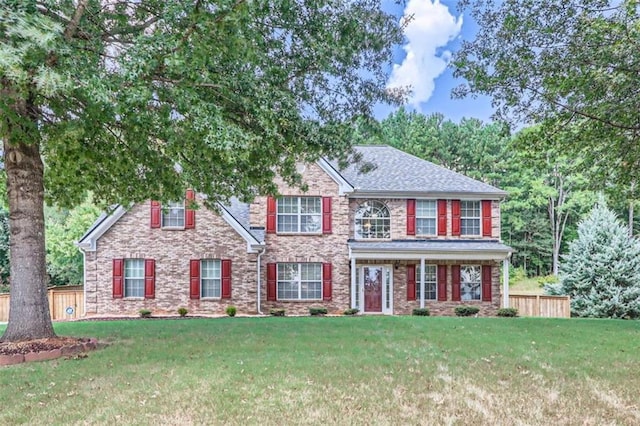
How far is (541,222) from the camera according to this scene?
37.8 m

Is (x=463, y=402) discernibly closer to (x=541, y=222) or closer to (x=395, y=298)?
(x=395, y=298)

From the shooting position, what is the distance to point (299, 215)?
63.5 feet

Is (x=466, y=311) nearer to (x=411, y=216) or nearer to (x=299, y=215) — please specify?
(x=411, y=216)

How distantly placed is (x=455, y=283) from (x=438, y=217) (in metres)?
2.77

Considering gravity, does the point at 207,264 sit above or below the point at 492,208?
below

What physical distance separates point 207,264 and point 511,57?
43.0 feet

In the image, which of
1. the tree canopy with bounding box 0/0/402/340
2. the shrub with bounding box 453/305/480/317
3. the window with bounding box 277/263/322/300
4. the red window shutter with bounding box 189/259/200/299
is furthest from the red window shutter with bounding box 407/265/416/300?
the tree canopy with bounding box 0/0/402/340

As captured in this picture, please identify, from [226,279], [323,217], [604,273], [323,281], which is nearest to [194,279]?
[226,279]

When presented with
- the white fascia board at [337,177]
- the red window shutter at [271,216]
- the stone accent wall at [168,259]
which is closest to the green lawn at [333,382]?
the stone accent wall at [168,259]

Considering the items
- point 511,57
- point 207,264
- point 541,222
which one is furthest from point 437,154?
point 511,57

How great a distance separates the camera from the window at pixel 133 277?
724 inches

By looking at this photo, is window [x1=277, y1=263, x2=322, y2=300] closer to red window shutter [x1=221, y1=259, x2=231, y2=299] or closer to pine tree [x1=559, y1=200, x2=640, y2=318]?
red window shutter [x1=221, y1=259, x2=231, y2=299]

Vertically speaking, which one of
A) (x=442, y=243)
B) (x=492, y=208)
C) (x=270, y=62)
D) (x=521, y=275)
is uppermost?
(x=270, y=62)

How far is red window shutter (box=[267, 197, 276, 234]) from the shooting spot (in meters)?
19.1
